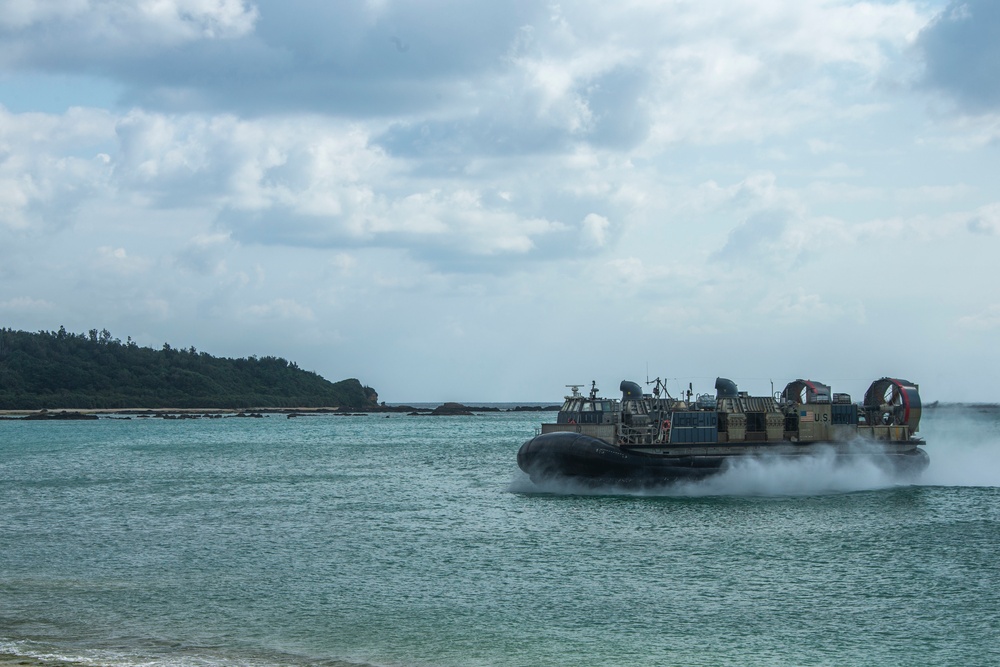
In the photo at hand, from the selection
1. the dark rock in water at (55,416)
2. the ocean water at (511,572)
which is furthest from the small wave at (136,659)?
the dark rock in water at (55,416)

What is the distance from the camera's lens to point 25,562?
2733 centimetres

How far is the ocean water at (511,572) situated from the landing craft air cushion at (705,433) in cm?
85

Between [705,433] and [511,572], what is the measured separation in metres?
18.4

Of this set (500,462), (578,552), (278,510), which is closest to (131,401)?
(500,462)

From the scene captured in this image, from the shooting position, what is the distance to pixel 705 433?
42000 mm

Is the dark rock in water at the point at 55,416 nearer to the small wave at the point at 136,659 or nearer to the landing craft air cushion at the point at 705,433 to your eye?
the landing craft air cushion at the point at 705,433

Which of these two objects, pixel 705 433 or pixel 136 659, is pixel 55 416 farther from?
pixel 136 659

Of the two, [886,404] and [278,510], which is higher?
[886,404]

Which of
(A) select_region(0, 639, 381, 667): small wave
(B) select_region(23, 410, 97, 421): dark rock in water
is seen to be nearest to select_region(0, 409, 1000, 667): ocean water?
(A) select_region(0, 639, 381, 667): small wave

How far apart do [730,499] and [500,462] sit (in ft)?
85.4

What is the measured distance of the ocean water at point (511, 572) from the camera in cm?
1825

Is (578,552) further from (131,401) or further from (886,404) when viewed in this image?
(131,401)

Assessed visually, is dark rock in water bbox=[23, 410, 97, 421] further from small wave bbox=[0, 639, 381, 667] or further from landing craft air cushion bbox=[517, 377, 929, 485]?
small wave bbox=[0, 639, 381, 667]

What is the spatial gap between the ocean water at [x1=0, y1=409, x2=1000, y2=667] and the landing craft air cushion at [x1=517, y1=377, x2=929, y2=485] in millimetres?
853
